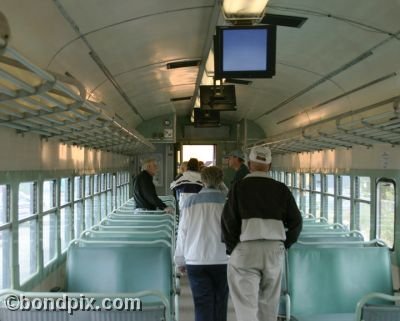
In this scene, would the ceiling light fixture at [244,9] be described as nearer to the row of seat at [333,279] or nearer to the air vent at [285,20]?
the air vent at [285,20]

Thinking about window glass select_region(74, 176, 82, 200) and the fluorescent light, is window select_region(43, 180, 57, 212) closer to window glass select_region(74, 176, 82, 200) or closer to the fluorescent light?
window glass select_region(74, 176, 82, 200)

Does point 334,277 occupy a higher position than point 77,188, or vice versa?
point 77,188

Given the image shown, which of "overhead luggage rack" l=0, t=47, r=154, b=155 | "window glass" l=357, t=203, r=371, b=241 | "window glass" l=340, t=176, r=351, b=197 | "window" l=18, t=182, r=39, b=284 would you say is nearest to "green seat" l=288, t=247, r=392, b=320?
"overhead luggage rack" l=0, t=47, r=154, b=155

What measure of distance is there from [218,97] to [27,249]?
4.06m

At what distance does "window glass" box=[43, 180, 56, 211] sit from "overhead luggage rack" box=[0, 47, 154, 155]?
66 cm

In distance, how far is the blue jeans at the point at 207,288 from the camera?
464 cm

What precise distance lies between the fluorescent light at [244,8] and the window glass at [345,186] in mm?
5557

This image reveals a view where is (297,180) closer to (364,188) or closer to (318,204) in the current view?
(318,204)

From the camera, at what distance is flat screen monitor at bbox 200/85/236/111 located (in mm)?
8537

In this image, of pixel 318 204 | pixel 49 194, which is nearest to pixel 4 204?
pixel 49 194

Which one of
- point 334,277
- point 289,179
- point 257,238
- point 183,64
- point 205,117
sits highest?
point 183,64

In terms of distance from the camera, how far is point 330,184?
35.7ft

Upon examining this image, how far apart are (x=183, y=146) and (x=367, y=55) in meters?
12.9

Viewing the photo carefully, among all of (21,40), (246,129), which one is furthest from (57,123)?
(246,129)
